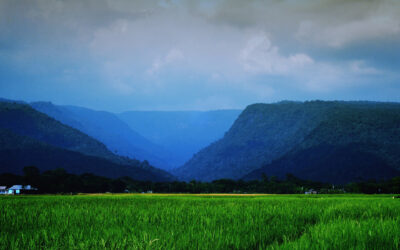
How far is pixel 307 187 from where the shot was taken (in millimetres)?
180125

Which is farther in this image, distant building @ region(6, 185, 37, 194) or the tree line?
the tree line

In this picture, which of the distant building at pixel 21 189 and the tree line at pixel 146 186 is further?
the tree line at pixel 146 186

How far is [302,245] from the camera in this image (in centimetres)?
701

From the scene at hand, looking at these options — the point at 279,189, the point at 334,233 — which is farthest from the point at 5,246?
the point at 279,189

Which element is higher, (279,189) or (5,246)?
(5,246)

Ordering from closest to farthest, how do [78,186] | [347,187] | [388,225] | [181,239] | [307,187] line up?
[181,239] < [388,225] < [78,186] < [347,187] < [307,187]

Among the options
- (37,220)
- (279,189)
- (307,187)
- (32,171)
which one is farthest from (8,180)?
(37,220)

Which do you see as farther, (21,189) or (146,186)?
(146,186)

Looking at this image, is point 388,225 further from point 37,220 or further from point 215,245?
point 37,220

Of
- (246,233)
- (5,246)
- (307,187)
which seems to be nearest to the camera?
(5,246)

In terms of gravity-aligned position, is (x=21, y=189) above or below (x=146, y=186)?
above

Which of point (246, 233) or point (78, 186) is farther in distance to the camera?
point (78, 186)

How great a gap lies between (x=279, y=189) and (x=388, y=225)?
544 feet

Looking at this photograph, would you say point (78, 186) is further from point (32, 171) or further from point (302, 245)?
point (302, 245)
